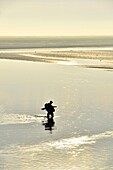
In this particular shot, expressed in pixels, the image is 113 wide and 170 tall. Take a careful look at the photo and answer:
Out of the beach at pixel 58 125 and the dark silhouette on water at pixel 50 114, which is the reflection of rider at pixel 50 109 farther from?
the beach at pixel 58 125

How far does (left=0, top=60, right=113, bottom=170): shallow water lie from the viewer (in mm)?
24234

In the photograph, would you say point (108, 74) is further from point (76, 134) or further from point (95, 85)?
point (76, 134)

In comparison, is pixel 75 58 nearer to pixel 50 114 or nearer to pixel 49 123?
pixel 50 114

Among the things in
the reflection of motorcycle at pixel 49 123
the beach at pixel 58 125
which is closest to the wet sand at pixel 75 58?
the beach at pixel 58 125

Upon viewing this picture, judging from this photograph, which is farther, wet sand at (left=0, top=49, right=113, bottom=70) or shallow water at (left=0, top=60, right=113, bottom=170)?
wet sand at (left=0, top=49, right=113, bottom=70)

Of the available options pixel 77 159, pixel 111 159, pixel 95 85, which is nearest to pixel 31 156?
pixel 77 159

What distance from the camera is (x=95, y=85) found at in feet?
168

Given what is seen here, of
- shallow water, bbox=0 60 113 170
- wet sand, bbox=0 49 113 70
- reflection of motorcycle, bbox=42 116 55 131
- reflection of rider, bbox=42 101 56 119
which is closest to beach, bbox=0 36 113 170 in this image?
shallow water, bbox=0 60 113 170

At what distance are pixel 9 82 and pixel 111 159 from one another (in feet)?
103

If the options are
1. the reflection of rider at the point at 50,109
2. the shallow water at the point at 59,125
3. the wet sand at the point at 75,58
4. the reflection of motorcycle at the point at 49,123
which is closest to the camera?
the shallow water at the point at 59,125

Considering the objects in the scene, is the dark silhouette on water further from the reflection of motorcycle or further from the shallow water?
the shallow water

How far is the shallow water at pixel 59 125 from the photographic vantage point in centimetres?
2423

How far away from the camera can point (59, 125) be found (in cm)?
3209

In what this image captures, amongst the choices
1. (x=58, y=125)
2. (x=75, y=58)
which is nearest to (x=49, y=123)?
(x=58, y=125)
